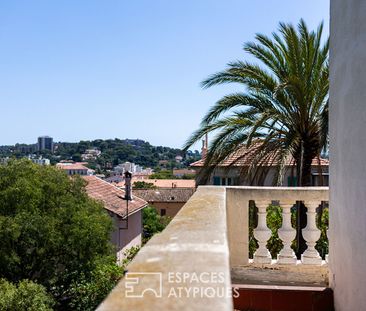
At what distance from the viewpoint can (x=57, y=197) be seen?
725 inches

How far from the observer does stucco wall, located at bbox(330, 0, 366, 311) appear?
2.59 meters

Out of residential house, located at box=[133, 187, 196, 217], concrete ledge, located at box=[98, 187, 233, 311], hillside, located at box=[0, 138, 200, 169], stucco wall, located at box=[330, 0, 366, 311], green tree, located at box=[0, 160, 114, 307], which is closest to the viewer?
concrete ledge, located at box=[98, 187, 233, 311]

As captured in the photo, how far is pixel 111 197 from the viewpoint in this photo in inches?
1129

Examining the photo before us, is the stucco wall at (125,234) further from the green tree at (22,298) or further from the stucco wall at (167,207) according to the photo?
the stucco wall at (167,207)

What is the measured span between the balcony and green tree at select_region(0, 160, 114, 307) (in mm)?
13602

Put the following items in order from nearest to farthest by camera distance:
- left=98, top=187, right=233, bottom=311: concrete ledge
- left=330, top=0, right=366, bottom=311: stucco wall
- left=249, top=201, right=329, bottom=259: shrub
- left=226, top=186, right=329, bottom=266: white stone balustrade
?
left=98, top=187, right=233, bottom=311: concrete ledge → left=330, top=0, right=366, bottom=311: stucco wall → left=226, top=186, right=329, bottom=266: white stone balustrade → left=249, top=201, right=329, bottom=259: shrub

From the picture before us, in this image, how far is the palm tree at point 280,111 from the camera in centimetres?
884

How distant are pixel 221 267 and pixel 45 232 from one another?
16.6 m

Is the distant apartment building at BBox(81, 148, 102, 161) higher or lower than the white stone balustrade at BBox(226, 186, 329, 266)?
higher

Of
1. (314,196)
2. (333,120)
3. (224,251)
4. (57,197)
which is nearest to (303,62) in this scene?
(314,196)

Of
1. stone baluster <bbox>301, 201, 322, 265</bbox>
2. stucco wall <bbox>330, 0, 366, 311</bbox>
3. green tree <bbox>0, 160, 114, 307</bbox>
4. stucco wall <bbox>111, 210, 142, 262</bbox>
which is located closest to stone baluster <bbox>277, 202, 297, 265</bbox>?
stone baluster <bbox>301, 201, 322, 265</bbox>

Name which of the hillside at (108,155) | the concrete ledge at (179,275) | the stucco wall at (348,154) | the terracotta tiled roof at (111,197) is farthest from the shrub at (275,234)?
the hillside at (108,155)

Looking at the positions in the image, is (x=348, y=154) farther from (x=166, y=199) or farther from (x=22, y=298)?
(x=166, y=199)

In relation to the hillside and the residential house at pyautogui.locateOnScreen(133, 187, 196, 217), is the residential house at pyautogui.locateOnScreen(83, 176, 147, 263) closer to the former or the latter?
the residential house at pyautogui.locateOnScreen(133, 187, 196, 217)
